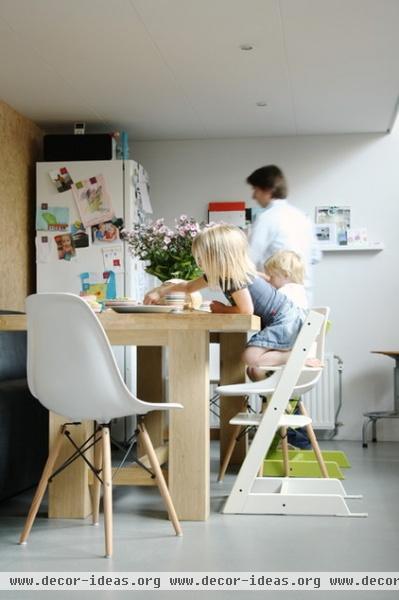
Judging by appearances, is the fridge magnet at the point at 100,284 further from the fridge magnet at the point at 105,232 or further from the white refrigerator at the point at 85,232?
the fridge magnet at the point at 105,232

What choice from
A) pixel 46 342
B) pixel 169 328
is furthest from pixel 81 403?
pixel 169 328

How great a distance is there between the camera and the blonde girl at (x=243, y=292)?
3.51 m

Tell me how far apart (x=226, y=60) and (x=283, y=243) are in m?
1.03

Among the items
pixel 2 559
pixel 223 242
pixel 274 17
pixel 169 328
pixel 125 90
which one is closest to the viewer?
pixel 2 559

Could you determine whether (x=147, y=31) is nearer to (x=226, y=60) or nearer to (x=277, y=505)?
(x=226, y=60)

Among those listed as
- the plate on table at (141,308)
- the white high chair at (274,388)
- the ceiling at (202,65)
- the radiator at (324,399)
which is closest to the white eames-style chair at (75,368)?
the plate on table at (141,308)

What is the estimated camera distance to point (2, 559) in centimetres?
274

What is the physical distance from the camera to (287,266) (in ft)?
14.9

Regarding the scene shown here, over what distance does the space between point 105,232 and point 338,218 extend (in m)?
1.69

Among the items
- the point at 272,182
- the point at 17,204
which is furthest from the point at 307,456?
the point at 17,204

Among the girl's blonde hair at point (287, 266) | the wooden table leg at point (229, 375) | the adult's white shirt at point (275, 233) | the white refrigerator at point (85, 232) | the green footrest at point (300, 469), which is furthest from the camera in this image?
the white refrigerator at point (85, 232)

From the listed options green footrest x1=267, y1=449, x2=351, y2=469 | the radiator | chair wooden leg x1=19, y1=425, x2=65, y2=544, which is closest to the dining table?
chair wooden leg x1=19, y1=425, x2=65, y2=544

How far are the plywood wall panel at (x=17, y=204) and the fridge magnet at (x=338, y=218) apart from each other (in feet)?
6.68

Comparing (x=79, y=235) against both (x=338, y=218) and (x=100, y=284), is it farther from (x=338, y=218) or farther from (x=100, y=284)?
(x=338, y=218)
